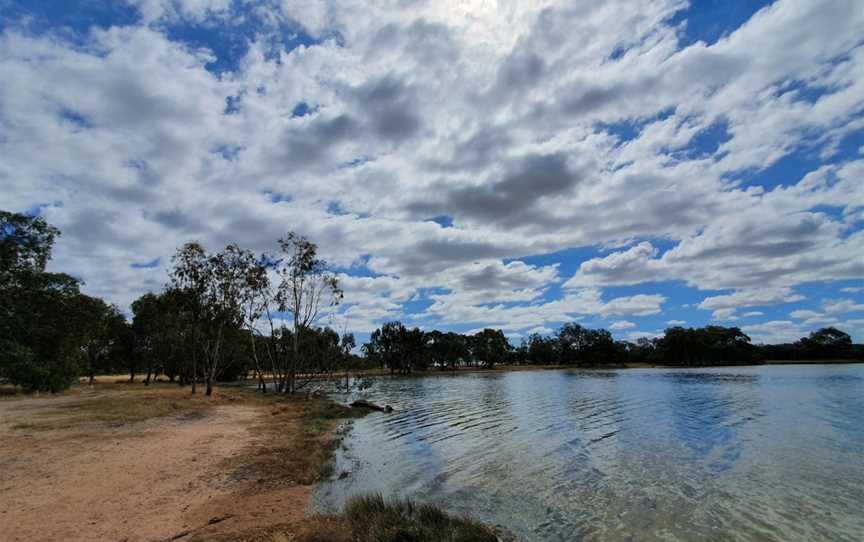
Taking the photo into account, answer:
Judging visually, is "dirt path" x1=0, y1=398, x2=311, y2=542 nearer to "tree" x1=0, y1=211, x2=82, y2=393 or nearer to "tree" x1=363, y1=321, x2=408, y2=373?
"tree" x1=0, y1=211, x2=82, y2=393

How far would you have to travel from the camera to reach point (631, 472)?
16266mm

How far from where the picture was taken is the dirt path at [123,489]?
10.1m

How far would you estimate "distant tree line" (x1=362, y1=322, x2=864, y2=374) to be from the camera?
488 feet

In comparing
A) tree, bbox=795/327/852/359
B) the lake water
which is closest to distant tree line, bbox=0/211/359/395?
the lake water

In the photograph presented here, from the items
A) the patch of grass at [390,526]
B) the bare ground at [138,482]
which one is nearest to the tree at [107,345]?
the bare ground at [138,482]

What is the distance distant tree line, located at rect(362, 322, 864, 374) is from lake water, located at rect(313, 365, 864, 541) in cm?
11914

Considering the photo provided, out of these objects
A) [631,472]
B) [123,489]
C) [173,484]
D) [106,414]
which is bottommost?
[631,472]

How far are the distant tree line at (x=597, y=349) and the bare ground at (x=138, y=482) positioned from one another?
122027 millimetres

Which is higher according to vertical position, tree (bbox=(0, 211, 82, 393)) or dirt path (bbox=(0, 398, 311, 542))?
tree (bbox=(0, 211, 82, 393))

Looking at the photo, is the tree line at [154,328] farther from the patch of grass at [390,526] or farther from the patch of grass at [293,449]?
the patch of grass at [390,526]

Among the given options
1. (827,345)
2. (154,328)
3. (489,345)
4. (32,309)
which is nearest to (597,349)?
(489,345)

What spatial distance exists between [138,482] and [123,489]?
84 centimetres

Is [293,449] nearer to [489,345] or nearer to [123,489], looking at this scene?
[123,489]

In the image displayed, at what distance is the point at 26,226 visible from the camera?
37062 millimetres
